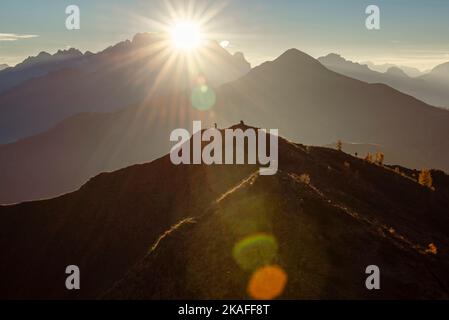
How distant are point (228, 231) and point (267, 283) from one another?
4.47m

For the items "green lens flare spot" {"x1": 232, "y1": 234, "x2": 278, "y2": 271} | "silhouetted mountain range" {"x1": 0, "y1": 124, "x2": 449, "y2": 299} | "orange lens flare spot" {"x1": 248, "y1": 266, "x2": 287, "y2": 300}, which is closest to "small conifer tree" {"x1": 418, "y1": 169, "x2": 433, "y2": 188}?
"silhouetted mountain range" {"x1": 0, "y1": 124, "x2": 449, "y2": 299}

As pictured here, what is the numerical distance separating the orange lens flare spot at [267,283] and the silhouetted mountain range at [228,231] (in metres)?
0.35

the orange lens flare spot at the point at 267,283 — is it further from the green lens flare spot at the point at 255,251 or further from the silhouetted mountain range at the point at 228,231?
the green lens flare spot at the point at 255,251

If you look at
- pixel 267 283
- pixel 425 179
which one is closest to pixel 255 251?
pixel 267 283

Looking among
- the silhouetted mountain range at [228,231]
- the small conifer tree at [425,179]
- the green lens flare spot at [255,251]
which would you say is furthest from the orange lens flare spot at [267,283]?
the small conifer tree at [425,179]

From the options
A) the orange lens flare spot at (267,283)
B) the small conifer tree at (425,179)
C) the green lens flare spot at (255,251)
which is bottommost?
the orange lens flare spot at (267,283)

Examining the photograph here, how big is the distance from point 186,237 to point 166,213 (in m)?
35.1

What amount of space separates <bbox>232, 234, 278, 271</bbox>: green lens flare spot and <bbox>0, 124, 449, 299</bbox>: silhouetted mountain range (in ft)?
0.56

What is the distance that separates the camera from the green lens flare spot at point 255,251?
20.8 m

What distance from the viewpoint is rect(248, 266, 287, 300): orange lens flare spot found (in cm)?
1945

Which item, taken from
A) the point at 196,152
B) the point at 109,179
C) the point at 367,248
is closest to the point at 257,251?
the point at 367,248

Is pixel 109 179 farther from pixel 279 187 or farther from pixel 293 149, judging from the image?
pixel 279 187

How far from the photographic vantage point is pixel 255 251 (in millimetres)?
21359

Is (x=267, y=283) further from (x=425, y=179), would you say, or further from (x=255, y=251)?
(x=425, y=179)
